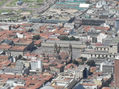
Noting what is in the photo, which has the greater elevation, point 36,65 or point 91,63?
point 36,65

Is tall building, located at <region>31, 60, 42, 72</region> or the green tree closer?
tall building, located at <region>31, 60, 42, 72</region>

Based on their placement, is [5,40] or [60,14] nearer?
[5,40]

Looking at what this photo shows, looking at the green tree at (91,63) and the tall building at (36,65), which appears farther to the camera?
the green tree at (91,63)

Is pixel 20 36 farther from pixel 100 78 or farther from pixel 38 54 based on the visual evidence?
pixel 100 78

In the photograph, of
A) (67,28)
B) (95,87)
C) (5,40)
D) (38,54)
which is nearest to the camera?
(95,87)

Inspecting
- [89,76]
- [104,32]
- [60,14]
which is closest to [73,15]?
[60,14]

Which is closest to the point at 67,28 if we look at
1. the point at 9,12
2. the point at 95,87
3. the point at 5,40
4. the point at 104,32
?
the point at 104,32

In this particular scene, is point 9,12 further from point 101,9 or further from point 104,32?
point 104,32

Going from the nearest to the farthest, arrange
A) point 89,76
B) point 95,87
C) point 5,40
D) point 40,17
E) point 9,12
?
1. point 95,87
2. point 89,76
3. point 5,40
4. point 40,17
5. point 9,12

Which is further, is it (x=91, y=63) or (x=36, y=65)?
(x=91, y=63)
